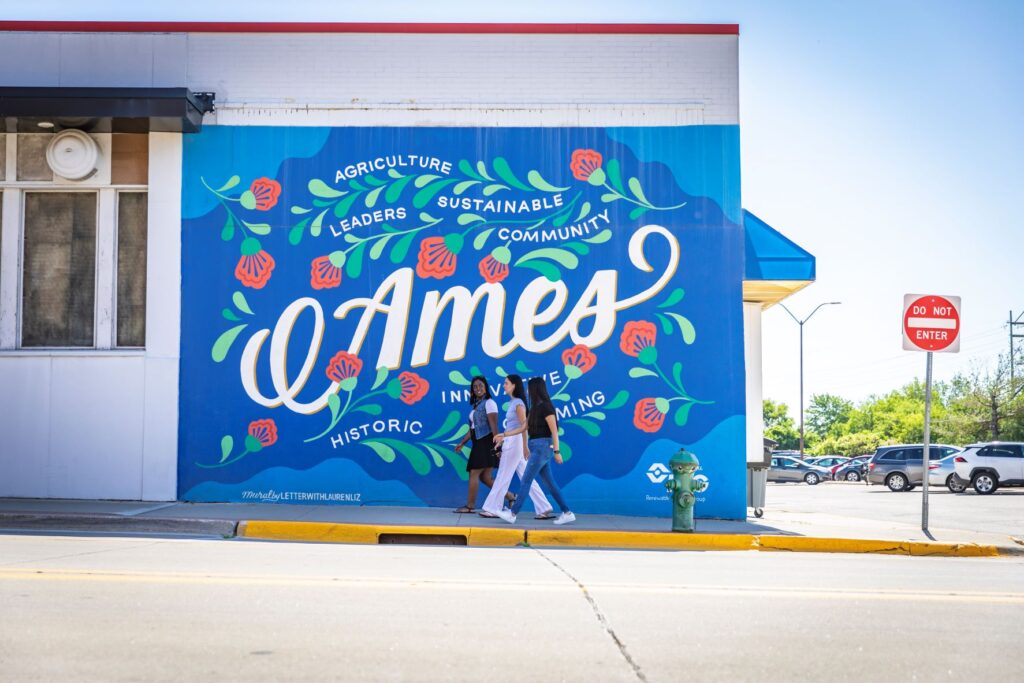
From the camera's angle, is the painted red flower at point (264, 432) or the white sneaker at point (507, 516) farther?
the painted red flower at point (264, 432)

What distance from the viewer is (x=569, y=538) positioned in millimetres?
11789

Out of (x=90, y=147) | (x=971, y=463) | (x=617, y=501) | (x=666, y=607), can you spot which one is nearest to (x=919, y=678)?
(x=666, y=607)

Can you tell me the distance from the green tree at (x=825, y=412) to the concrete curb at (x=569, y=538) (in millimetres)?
143352

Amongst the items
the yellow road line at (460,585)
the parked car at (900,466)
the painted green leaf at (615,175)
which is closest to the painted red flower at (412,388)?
the painted green leaf at (615,175)

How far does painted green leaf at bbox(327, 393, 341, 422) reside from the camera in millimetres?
13922

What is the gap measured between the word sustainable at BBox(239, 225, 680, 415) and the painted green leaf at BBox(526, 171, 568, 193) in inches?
48.2

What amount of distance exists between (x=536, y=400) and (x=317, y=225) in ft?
13.3

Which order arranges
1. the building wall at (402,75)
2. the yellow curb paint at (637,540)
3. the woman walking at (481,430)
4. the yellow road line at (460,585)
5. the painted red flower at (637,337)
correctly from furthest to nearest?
the building wall at (402,75)
the painted red flower at (637,337)
the woman walking at (481,430)
the yellow curb paint at (637,540)
the yellow road line at (460,585)

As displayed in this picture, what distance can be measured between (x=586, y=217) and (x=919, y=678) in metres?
9.32

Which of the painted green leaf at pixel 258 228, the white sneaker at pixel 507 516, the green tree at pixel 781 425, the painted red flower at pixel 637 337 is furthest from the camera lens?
the green tree at pixel 781 425

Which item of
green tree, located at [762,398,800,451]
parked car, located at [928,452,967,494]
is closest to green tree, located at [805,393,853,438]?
green tree, located at [762,398,800,451]

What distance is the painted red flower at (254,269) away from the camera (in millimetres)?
14062

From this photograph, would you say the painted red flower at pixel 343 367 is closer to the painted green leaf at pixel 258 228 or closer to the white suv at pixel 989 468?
the painted green leaf at pixel 258 228

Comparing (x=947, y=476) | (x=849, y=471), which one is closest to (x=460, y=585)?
(x=947, y=476)
